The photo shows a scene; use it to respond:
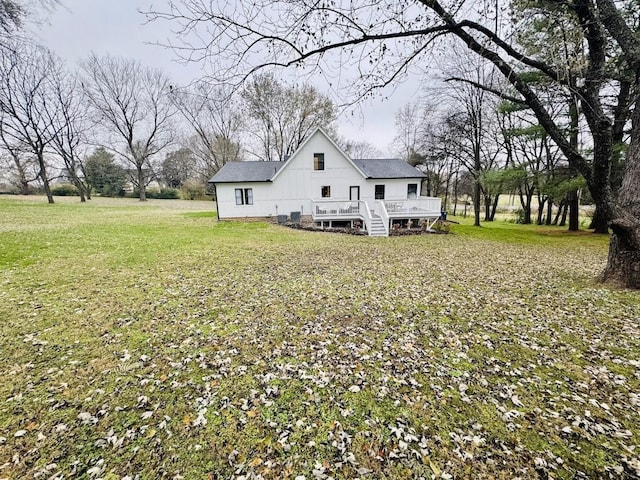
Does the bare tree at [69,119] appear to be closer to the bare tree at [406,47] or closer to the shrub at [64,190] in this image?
the shrub at [64,190]

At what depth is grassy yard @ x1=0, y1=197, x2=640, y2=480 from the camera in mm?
2285

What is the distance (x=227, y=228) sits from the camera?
16078 millimetres

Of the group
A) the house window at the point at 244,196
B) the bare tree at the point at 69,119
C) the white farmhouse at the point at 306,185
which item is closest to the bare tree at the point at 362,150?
the white farmhouse at the point at 306,185

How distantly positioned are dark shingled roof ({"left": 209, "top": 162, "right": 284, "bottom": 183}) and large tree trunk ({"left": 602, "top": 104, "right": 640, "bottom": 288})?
17033 millimetres

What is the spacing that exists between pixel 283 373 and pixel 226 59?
4383 millimetres

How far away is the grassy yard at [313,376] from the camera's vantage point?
2.29 meters

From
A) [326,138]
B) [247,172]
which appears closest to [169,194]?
[247,172]

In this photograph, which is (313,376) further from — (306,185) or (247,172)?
(247,172)

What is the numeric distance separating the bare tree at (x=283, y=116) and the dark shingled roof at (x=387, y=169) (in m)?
7.37

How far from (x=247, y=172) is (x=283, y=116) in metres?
11.8

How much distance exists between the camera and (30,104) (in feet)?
81.4

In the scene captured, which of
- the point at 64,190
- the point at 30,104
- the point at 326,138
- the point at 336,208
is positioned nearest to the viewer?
the point at 336,208

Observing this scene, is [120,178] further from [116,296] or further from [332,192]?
[116,296]

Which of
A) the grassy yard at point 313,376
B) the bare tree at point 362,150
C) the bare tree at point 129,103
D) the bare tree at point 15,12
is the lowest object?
the grassy yard at point 313,376
